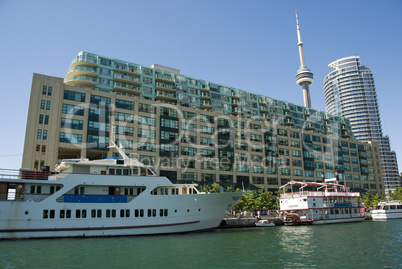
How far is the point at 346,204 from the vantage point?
67.9 meters

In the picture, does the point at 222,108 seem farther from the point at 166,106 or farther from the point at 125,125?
the point at 125,125

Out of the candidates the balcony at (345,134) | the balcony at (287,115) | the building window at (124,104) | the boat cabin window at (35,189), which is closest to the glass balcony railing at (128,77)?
the building window at (124,104)

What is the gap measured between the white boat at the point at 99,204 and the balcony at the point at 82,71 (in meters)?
45.7

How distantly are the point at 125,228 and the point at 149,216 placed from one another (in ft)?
9.60

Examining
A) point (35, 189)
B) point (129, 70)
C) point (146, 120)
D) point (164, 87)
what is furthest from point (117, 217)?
point (129, 70)

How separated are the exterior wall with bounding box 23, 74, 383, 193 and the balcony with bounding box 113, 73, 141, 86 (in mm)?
3534

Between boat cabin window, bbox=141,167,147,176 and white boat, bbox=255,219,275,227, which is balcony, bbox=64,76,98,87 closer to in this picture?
boat cabin window, bbox=141,167,147,176

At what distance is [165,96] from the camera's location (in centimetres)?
8550

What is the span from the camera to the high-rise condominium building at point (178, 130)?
60.4 m

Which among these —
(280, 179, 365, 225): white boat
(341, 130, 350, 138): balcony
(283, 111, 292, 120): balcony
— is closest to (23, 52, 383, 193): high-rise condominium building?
(283, 111, 292, 120): balcony

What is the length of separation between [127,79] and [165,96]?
1100 centimetres

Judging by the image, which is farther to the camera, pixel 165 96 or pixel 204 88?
pixel 204 88

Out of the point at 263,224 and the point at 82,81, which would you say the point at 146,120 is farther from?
the point at 263,224

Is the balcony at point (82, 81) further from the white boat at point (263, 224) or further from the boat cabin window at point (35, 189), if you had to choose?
the white boat at point (263, 224)
